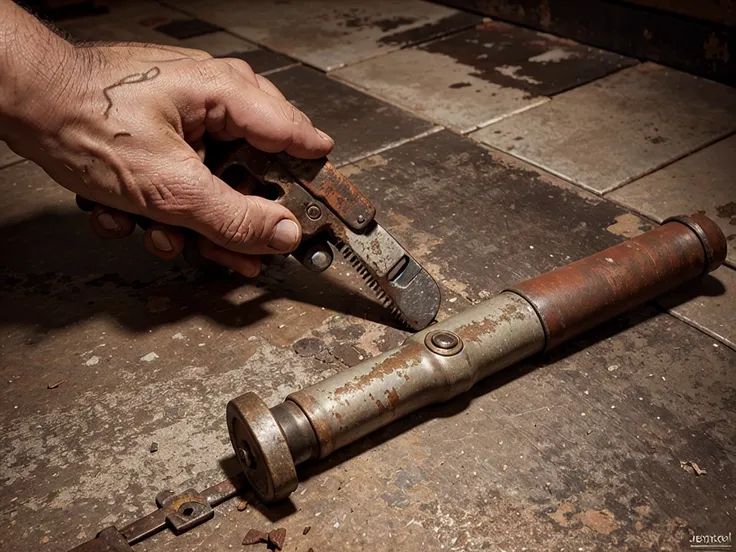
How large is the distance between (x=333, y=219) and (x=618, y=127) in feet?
5.57

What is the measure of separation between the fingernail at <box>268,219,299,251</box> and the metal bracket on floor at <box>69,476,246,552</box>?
0.63 meters

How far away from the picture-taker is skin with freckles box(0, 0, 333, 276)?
185 centimetres

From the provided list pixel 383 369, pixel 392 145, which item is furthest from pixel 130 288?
pixel 392 145

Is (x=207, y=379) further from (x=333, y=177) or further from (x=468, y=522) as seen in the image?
(x=468, y=522)

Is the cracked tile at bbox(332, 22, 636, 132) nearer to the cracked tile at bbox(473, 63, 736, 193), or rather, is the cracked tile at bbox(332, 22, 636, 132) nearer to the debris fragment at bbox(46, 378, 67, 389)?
the cracked tile at bbox(473, 63, 736, 193)

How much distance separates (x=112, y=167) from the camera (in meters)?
1.88

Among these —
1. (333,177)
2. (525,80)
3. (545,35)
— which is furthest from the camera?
(545,35)

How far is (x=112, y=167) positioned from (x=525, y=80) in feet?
7.79

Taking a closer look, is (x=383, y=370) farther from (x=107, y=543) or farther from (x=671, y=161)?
(x=671, y=161)

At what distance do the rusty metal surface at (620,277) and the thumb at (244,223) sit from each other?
65 centimetres

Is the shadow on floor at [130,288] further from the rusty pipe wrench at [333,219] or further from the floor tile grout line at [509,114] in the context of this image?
the floor tile grout line at [509,114]

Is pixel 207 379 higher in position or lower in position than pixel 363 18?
lower

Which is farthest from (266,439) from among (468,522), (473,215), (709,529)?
(473,215)

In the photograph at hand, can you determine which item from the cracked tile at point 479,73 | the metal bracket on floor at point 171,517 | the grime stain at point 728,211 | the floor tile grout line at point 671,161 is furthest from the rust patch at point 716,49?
the metal bracket on floor at point 171,517
